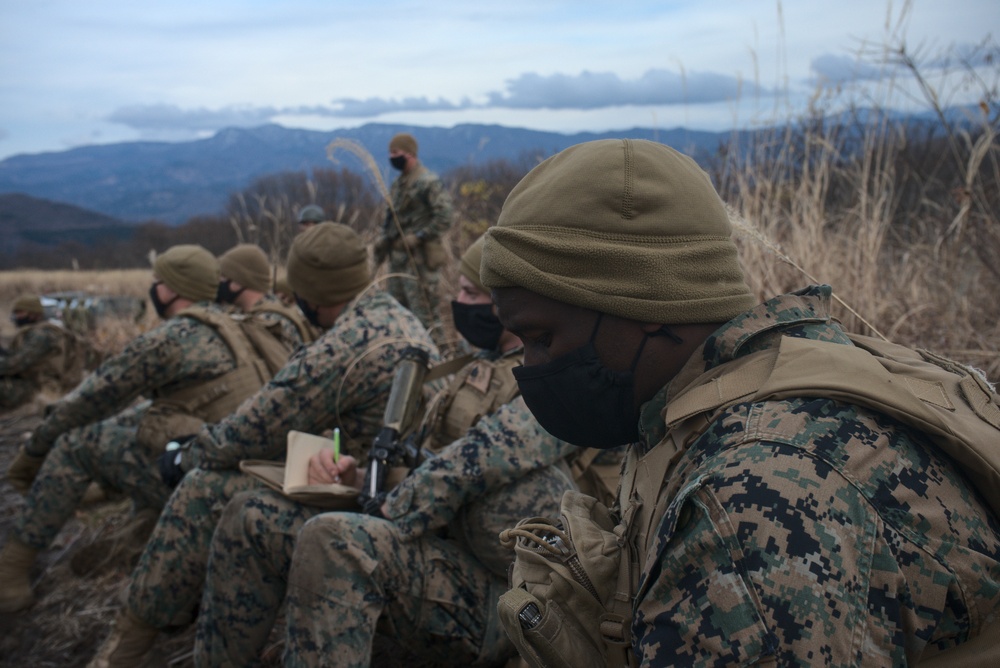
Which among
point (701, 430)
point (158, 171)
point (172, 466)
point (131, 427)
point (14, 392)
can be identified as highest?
point (701, 430)

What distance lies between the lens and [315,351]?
2832 mm

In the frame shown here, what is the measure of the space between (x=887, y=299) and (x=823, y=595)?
3086 millimetres

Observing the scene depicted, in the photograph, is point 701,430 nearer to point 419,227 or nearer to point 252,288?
point 252,288

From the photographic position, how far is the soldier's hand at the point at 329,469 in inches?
100

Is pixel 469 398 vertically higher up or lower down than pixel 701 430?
lower down

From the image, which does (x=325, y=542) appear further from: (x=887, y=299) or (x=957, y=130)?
(x=957, y=130)

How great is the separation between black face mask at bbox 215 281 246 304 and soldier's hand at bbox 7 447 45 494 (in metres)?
1.26

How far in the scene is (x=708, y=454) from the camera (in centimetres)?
104

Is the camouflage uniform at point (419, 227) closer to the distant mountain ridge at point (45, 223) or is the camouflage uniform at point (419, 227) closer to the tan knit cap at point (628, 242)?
the tan knit cap at point (628, 242)

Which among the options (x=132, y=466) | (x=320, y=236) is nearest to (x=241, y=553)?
(x=320, y=236)

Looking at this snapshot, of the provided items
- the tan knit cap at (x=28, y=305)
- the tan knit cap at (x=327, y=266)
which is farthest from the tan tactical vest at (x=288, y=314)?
the tan knit cap at (x=28, y=305)

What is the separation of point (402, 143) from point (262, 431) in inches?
204

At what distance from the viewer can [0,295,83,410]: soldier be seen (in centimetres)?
695

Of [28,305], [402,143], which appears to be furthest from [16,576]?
[402,143]
